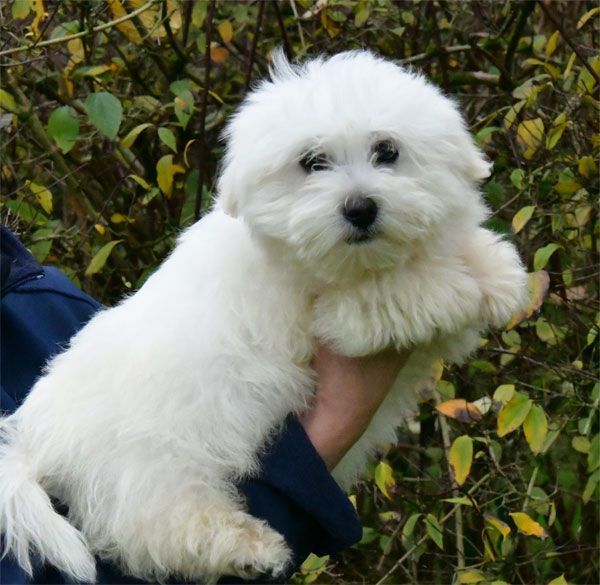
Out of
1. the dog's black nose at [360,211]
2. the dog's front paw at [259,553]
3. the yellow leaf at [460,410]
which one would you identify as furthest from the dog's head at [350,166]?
the yellow leaf at [460,410]

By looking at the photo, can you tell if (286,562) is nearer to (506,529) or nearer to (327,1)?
(506,529)

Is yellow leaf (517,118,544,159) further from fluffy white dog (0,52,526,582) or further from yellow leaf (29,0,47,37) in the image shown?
yellow leaf (29,0,47,37)

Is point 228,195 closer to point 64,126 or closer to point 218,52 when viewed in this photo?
point 64,126

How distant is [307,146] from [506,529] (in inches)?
62.8

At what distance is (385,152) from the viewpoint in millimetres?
2336

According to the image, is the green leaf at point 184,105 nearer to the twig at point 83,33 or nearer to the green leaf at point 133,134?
the green leaf at point 133,134

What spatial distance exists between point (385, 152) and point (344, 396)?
577 millimetres

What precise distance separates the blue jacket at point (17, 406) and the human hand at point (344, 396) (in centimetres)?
6

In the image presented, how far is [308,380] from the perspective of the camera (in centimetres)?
249

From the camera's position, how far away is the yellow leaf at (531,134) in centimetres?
359

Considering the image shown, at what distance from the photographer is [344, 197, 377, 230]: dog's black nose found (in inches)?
88.8

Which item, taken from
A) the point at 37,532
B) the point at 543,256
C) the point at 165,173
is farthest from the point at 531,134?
the point at 37,532

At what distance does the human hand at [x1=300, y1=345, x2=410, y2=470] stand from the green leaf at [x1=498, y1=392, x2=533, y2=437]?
576mm

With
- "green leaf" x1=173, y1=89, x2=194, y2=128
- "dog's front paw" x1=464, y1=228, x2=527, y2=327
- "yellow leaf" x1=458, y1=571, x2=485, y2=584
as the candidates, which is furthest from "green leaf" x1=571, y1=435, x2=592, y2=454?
"green leaf" x1=173, y1=89, x2=194, y2=128
